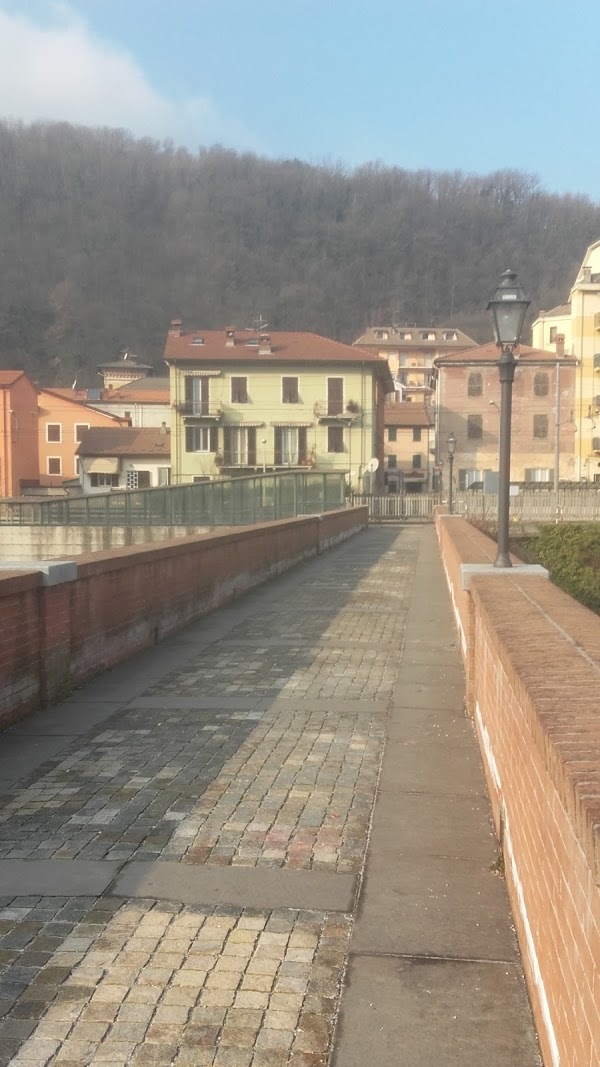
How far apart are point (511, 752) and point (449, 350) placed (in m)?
116

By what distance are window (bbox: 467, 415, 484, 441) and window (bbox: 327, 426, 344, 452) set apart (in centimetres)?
1072

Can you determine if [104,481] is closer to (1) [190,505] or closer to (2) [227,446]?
(2) [227,446]

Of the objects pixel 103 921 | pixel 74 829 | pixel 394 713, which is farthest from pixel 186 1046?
pixel 394 713

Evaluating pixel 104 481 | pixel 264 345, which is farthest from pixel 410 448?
pixel 104 481

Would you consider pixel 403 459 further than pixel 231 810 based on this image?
Yes

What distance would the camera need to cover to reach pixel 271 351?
5800 cm

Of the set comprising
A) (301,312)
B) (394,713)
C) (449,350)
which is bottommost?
(394,713)

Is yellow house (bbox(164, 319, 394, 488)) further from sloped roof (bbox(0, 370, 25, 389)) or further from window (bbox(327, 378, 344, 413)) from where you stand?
sloped roof (bbox(0, 370, 25, 389))

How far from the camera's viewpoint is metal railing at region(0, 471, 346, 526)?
2917cm

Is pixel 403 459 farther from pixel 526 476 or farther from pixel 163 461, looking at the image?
pixel 163 461

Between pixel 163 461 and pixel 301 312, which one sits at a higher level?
pixel 301 312

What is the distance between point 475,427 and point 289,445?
45.5 feet

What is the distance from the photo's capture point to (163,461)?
61656 millimetres

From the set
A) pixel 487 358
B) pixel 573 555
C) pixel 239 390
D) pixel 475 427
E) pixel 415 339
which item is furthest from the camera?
pixel 415 339
